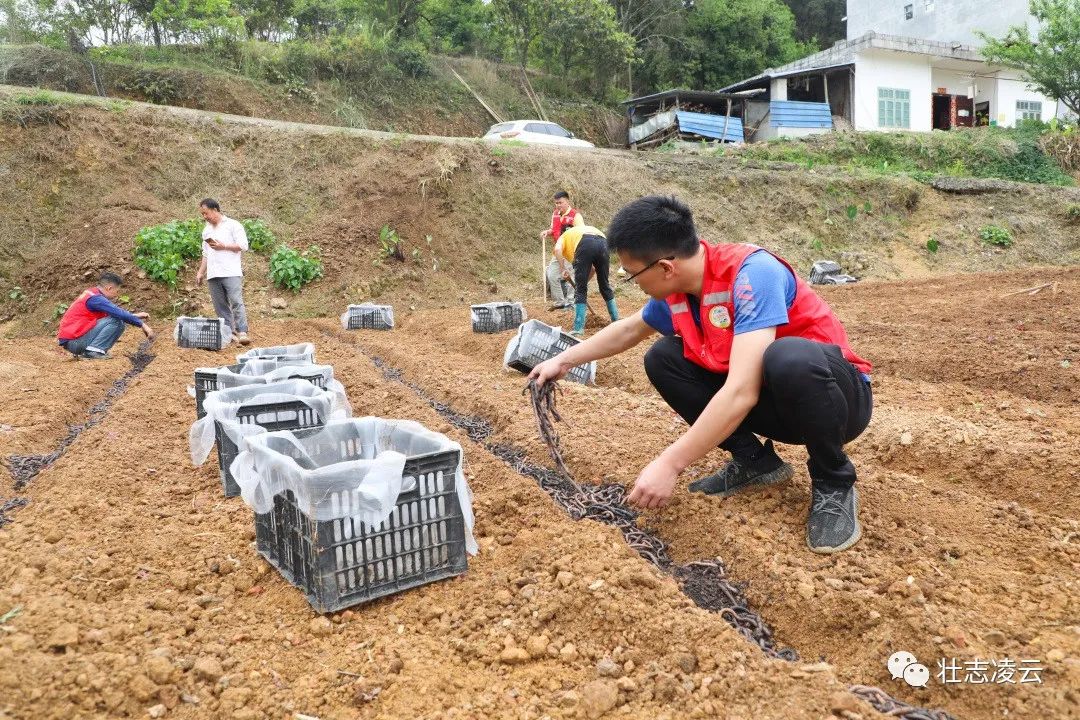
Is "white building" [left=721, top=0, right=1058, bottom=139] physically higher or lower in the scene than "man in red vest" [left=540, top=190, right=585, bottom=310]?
higher

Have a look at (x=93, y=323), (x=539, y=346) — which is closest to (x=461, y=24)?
(x=93, y=323)

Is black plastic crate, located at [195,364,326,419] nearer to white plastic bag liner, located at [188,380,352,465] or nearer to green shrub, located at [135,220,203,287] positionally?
white plastic bag liner, located at [188,380,352,465]

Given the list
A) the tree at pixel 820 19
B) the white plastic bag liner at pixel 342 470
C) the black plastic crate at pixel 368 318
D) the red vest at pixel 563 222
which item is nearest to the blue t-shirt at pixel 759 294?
the white plastic bag liner at pixel 342 470

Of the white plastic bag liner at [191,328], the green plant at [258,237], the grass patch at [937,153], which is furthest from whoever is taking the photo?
the grass patch at [937,153]

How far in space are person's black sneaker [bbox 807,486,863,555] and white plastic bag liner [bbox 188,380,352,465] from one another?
1952 millimetres

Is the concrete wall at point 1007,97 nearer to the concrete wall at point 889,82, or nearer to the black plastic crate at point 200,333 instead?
the concrete wall at point 889,82

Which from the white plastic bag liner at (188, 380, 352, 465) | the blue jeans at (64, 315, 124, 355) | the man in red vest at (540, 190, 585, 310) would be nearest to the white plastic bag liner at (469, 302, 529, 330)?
the man in red vest at (540, 190, 585, 310)

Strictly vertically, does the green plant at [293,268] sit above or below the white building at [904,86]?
below

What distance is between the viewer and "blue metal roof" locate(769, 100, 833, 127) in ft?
80.7

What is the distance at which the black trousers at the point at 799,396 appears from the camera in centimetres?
242

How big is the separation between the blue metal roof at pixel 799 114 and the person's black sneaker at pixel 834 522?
2462 centimetres

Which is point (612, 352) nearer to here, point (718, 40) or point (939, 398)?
point (939, 398)

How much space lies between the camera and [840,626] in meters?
2.23

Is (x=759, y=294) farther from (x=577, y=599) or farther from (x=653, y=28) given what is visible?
(x=653, y=28)
